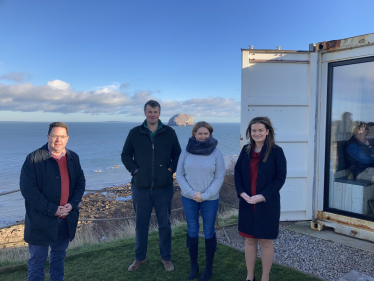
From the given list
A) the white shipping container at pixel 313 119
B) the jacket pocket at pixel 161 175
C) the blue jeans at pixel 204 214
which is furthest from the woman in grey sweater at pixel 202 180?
the white shipping container at pixel 313 119

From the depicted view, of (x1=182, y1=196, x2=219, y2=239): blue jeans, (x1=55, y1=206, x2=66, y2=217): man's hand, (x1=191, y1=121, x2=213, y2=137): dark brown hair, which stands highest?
(x1=191, y1=121, x2=213, y2=137): dark brown hair

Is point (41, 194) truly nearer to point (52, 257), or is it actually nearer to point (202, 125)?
point (52, 257)

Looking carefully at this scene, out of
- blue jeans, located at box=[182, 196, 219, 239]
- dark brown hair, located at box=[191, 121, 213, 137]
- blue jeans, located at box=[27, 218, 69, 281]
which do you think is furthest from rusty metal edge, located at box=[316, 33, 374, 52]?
blue jeans, located at box=[27, 218, 69, 281]

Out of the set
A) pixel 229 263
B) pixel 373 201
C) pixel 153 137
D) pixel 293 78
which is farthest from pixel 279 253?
pixel 293 78

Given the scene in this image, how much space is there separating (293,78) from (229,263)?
2.87 meters

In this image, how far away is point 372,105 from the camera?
3676 millimetres

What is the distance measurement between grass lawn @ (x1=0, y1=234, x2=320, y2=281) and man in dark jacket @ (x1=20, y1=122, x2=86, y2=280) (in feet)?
2.15

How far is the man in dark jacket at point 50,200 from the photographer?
2.24 metres

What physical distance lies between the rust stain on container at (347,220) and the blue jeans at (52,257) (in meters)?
3.68

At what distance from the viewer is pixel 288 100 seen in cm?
410

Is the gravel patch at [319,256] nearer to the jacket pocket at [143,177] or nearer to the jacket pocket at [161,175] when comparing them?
the jacket pocket at [161,175]

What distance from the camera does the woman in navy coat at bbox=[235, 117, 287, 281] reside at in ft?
7.90

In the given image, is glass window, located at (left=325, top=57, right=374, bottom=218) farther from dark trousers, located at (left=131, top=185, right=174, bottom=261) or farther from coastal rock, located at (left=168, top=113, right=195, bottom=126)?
coastal rock, located at (left=168, top=113, right=195, bottom=126)

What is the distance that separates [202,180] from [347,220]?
8.59 feet
